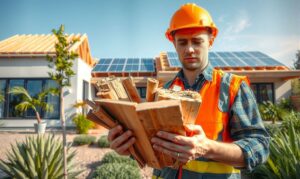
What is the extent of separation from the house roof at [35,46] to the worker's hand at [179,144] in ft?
39.4

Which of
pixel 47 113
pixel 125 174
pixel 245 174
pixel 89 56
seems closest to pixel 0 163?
pixel 125 174

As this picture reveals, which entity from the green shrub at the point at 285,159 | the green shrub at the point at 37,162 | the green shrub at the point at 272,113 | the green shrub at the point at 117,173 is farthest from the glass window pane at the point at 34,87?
the green shrub at the point at 272,113

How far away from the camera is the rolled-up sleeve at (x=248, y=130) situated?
52.9 inches

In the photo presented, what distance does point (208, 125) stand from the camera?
1.52m

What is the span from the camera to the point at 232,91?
1558mm

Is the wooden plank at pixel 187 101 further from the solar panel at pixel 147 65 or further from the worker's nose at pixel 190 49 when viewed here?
the solar panel at pixel 147 65

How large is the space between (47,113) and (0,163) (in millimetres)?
9632

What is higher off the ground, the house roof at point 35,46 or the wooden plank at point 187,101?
the house roof at point 35,46

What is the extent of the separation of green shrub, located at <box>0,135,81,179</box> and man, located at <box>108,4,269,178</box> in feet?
12.6

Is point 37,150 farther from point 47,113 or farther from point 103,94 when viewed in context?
point 47,113

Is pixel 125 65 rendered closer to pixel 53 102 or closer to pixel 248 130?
pixel 53 102

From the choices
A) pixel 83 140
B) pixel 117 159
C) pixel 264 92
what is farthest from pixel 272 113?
pixel 83 140

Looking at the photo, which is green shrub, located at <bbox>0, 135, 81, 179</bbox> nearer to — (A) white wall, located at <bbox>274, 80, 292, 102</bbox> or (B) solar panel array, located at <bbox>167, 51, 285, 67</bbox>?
(B) solar panel array, located at <bbox>167, 51, 285, 67</bbox>

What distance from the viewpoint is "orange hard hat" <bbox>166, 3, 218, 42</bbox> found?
1693 millimetres
